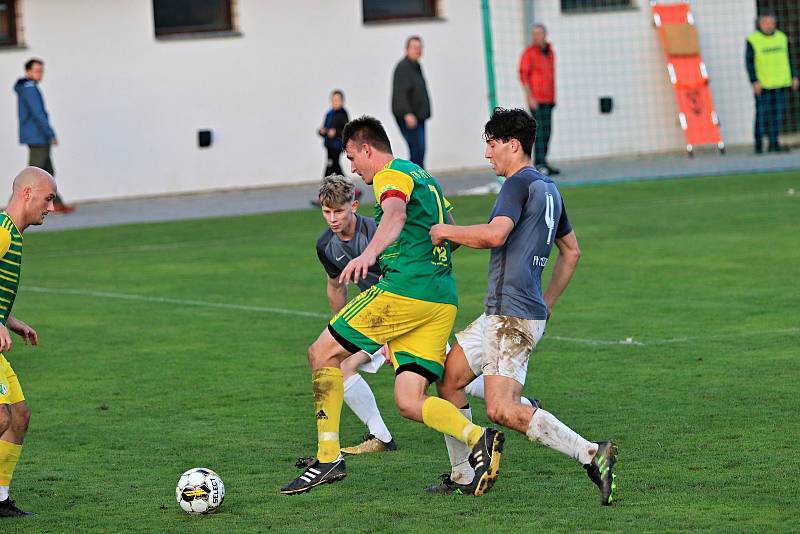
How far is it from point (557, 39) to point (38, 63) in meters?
9.71

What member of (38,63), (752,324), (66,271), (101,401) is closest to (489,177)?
(38,63)

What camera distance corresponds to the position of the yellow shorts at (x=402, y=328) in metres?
7.20

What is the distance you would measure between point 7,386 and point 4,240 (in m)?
0.67

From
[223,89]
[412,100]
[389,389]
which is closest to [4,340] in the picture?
[389,389]

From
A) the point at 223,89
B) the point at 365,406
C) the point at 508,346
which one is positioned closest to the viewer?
the point at 508,346

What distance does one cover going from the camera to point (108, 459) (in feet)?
27.0

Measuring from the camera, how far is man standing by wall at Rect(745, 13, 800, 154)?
80.2 ft

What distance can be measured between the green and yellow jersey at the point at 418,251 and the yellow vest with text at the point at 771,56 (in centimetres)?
1828

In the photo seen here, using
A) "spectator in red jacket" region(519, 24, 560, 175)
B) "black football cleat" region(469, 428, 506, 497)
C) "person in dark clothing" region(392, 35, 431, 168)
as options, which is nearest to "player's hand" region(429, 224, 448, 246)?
"black football cleat" region(469, 428, 506, 497)

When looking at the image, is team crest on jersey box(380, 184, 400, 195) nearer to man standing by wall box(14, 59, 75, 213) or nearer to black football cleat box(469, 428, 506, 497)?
black football cleat box(469, 428, 506, 497)

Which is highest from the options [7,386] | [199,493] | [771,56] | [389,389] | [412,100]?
[771,56]

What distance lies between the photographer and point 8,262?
6773 millimetres

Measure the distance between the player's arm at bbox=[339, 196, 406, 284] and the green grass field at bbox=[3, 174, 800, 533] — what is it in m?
1.10

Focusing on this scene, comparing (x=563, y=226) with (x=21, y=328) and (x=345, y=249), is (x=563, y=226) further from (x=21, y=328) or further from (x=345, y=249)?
(x=21, y=328)
